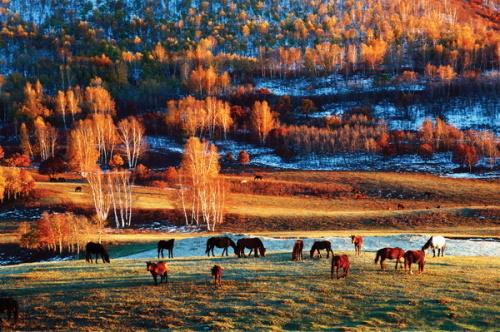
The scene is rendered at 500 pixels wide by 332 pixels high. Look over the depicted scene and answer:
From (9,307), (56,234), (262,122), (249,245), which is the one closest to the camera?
(9,307)

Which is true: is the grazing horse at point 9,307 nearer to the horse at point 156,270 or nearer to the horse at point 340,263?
the horse at point 156,270

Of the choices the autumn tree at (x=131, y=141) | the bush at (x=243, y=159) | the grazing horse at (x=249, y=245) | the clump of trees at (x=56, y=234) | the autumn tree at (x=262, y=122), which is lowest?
the clump of trees at (x=56, y=234)

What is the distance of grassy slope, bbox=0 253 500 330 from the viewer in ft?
63.7

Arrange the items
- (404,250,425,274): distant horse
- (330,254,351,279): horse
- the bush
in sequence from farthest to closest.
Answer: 1. the bush
2. (404,250,425,274): distant horse
3. (330,254,351,279): horse

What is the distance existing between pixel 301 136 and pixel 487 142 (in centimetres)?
4131

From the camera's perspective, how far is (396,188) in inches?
3526

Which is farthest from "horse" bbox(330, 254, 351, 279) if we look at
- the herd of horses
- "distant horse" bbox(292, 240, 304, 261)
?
"distant horse" bbox(292, 240, 304, 261)

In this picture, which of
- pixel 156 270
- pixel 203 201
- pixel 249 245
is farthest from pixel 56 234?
pixel 156 270

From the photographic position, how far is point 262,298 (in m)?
22.0

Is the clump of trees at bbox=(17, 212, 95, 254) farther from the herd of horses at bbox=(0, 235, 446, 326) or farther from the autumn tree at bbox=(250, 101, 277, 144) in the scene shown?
the autumn tree at bbox=(250, 101, 277, 144)

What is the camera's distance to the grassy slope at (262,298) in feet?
63.7

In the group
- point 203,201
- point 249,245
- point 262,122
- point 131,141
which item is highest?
point 262,122

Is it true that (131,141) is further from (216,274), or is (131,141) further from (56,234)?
(216,274)

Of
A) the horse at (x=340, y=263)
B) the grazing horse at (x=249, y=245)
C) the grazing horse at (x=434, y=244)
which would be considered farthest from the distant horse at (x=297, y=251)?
the grazing horse at (x=434, y=244)
